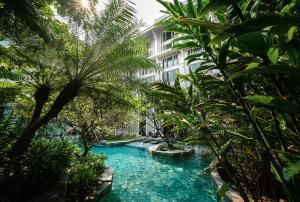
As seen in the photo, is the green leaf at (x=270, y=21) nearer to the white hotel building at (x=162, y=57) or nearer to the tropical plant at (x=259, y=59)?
the tropical plant at (x=259, y=59)

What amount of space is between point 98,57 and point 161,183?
19.8 ft

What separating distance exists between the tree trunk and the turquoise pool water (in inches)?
128

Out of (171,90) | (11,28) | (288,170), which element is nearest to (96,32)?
(11,28)

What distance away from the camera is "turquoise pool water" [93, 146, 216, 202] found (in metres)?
6.76

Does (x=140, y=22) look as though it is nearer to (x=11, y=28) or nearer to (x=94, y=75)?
(x=94, y=75)

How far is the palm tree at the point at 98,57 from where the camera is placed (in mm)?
5480

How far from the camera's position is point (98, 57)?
6.05m

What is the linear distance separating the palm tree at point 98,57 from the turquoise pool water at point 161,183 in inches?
151

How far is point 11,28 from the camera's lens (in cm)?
492

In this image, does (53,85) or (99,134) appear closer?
(53,85)

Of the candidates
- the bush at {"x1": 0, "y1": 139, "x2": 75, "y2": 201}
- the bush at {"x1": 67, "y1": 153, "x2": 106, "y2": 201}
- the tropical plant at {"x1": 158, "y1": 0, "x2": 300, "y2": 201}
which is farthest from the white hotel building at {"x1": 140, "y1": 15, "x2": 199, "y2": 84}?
the tropical plant at {"x1": 158, "y1": 0, "x2": 300, "y2": 201}

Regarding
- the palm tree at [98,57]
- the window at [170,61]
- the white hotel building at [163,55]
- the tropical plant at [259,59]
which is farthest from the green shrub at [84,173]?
the window at [170,61]

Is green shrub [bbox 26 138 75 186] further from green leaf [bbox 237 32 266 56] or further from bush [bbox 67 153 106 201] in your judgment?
green leaf [bbox 237 32 266 56]

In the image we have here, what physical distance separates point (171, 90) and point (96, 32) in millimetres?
4439
